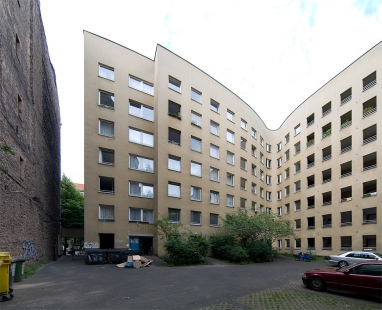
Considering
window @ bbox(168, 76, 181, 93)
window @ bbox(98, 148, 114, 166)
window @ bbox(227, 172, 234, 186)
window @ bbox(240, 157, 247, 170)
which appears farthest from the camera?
window @ bbox(240, 157, 247, 170)

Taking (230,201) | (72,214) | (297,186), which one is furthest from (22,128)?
(297,186)

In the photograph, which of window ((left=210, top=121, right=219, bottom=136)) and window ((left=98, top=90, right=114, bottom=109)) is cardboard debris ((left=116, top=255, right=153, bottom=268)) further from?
window ((left=210, top=121, right=219, bottom=136))

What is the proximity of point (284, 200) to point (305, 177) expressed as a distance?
627cm

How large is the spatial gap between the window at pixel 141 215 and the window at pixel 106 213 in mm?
1675

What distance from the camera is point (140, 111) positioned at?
25406 millimetres

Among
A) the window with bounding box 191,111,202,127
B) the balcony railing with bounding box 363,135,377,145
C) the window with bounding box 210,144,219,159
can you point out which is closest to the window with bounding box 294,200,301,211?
the balcony railing with bounding box 363,135,377,145

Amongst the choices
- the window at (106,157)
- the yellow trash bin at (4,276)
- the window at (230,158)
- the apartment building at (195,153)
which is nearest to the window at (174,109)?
the apartment building at (195,153)

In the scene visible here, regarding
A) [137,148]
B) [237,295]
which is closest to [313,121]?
[137,148]

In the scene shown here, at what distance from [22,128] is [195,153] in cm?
1624

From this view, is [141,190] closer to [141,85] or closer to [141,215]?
[141,215]

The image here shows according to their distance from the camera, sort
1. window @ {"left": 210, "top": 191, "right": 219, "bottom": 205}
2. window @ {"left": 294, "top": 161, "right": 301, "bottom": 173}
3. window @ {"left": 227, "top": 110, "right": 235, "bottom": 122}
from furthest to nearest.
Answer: window @ {"left": 294, "top": 161, "right": 301, "bottom": 173}, window @ {"left": 227, "top": 110, "right": 235, "bottom": 122}, window @ {"left": 210, "top": 191, "right": 219, "bottom": 205}

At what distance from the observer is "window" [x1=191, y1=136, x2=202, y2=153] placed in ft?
90.5

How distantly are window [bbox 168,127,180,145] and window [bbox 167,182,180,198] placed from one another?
162 inches

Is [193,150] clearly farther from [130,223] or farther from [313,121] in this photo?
[313,121]
